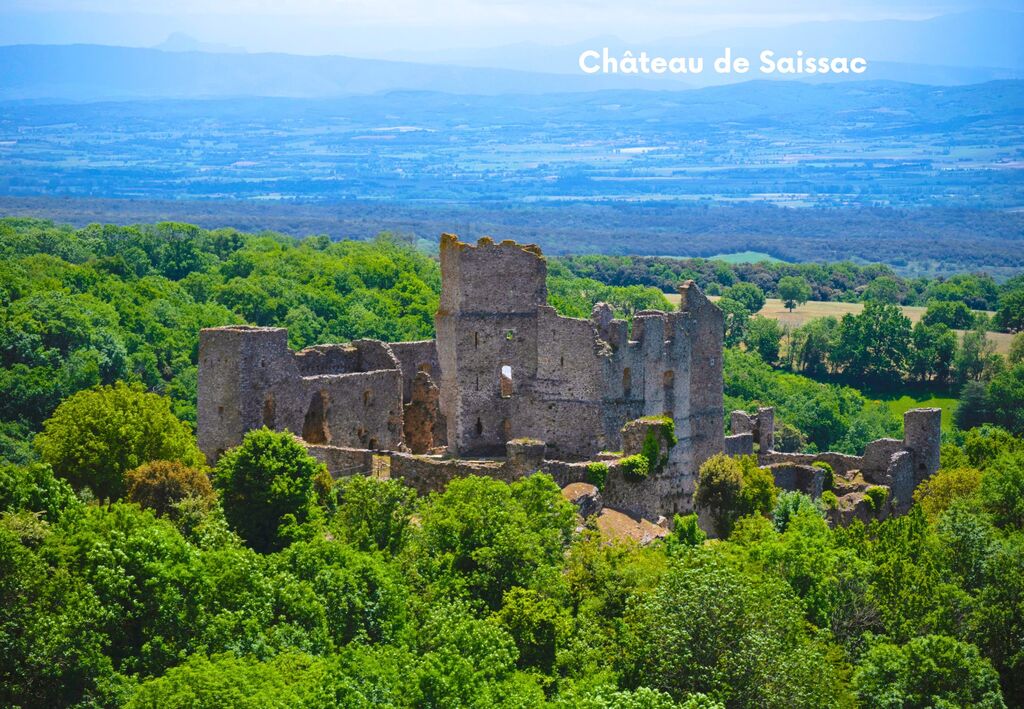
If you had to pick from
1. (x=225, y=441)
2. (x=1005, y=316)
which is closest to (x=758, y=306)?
(x=1005, y=316)

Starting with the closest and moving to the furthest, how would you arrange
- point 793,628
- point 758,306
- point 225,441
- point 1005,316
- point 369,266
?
point 793,628
point 225,441
point 369,266
point 1005,316
point 758,306

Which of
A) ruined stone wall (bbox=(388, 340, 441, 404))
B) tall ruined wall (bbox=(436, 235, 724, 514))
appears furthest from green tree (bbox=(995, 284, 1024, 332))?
tall ruined wall (bbox=(436, 235, 724, 514))

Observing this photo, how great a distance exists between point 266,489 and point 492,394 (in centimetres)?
999

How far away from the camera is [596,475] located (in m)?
51.7

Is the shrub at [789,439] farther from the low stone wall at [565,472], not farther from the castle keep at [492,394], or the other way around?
the low stone wall at [565,472]

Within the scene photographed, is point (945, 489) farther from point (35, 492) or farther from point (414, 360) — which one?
point (35, 492)

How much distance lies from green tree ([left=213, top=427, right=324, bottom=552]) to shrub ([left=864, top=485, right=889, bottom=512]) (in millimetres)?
20658

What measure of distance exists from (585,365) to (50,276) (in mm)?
55664

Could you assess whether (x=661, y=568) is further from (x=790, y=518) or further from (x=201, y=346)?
(x=201, y=346)

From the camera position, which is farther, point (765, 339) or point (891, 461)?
point (765, 339)

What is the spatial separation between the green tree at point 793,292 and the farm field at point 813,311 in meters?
0.49

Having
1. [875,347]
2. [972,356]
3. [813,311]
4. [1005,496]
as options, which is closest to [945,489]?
[1005,496]

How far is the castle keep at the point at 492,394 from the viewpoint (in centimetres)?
5262

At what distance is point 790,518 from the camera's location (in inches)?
2156
